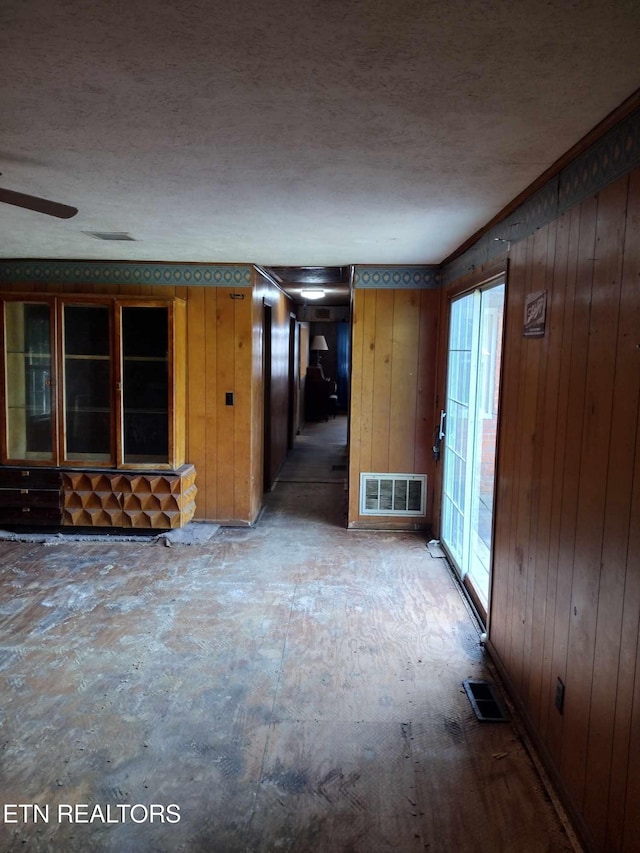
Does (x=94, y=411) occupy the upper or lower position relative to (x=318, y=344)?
lower

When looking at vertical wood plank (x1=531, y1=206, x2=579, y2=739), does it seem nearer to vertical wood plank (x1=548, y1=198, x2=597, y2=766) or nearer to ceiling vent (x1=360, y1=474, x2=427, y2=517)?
vertical wood plank (x1=548, y1=198, x2=597, y2=766)

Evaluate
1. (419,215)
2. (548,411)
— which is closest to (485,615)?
(548,411)

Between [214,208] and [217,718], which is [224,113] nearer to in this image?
[214,208]

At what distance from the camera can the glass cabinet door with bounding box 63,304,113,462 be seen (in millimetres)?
4652

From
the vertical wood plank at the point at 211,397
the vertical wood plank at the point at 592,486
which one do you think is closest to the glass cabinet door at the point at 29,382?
the vertical wood plank at the point at 211,397

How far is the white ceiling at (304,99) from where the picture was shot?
124 centimetres

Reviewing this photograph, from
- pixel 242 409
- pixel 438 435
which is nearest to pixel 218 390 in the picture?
pixel 242 409

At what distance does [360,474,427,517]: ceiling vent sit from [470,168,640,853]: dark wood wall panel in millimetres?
Result: 2355

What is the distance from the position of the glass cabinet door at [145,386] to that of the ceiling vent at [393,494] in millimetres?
1705

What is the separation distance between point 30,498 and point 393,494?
294cm

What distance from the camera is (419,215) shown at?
2.97 metres

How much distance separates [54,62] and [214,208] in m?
1.48

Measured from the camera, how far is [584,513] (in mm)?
1831

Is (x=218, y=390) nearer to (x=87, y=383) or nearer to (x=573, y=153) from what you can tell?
(x=87, y=383)
